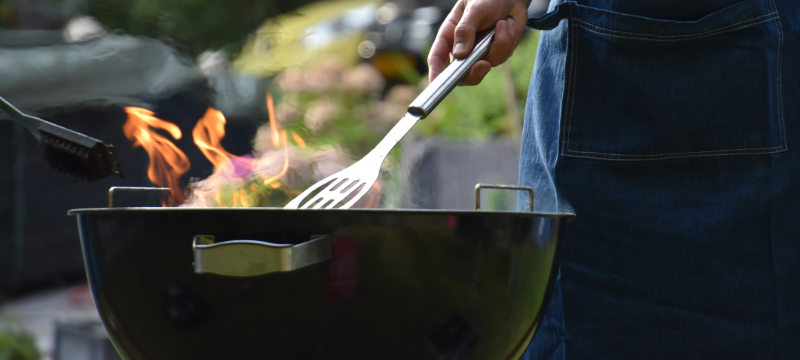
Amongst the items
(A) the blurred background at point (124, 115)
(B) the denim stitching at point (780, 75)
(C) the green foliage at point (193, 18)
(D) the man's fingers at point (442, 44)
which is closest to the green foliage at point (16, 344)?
(A) the blurred background at point (124, 115)

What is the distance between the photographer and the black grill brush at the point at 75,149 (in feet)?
2.28

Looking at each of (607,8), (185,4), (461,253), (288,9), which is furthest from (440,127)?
(461,253)

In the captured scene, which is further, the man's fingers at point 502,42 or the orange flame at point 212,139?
the orange flame at point 212,139

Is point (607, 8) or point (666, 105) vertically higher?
point (607, 8)

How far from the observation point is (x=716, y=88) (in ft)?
2.69

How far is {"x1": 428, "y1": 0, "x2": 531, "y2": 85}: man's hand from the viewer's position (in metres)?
0.76

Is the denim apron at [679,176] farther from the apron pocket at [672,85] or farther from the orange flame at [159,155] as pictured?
the orange flame at [159,155]

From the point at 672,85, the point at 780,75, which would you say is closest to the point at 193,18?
the point at 672,85

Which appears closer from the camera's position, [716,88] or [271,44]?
[716,88]

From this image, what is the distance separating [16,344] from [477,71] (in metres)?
1.54

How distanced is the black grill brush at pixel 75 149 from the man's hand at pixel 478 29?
45cm

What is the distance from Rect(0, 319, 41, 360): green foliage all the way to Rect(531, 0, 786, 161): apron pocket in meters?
1.58

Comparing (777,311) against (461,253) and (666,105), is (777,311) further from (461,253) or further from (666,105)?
(461,253)

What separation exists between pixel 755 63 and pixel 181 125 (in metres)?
1.34
